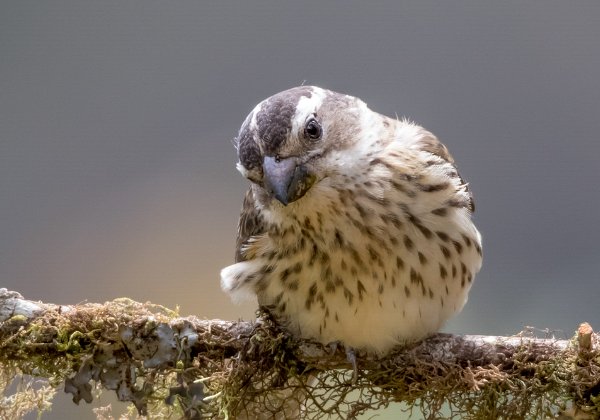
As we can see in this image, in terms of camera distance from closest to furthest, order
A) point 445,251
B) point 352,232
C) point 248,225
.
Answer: point 352,232, point 445,251, point 248,225

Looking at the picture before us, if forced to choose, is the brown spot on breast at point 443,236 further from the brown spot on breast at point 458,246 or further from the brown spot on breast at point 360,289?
the brown spot on breast at point 360,289

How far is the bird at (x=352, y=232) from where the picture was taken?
7.65 ft

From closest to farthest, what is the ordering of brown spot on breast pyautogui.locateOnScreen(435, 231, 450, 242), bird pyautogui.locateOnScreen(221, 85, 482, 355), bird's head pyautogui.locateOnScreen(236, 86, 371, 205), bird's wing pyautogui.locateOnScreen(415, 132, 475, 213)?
bird's head pyautogui.locateOnScreen(236, 86, 371, 205) < bird pyautogui.locateOnScreen(221, 85, 482, 355) < brown spot on breast pyautogui.locateOnScreen(435, 231, 450, 242) < bird's wing pyautogui.locateOnScreen(415, 132, 475, 213)

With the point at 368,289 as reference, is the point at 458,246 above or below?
above

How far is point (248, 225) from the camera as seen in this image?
2732 mm

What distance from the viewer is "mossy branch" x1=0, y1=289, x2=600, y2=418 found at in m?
2.39

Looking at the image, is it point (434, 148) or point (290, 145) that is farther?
point (434, 148)

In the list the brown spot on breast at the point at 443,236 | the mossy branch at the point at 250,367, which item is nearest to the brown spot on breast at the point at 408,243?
the brown spot on breast at the point at 443,236

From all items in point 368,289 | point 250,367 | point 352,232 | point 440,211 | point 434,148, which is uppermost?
point 434,148

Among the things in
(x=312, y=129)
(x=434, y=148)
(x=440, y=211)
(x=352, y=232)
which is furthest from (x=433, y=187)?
(x=312, y=129)

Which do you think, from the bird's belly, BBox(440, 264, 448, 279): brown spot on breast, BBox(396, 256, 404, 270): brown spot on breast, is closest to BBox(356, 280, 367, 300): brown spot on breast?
the bird's belly

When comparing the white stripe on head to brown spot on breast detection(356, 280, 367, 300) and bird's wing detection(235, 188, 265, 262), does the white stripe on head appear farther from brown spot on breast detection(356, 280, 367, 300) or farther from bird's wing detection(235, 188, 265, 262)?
brown spot on breast detection(356, 280, 367, 300)

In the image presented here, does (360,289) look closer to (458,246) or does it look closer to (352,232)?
(352,232)

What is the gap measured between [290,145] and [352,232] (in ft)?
1.13
